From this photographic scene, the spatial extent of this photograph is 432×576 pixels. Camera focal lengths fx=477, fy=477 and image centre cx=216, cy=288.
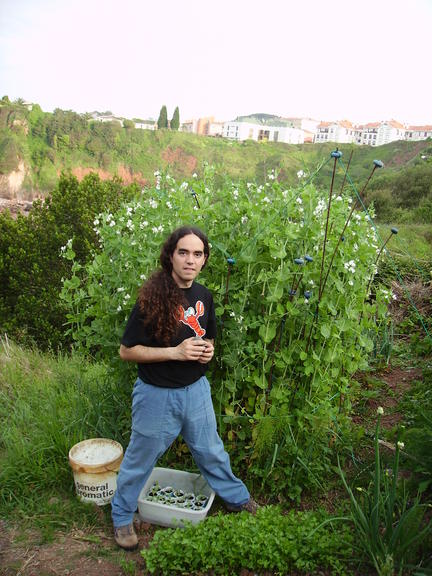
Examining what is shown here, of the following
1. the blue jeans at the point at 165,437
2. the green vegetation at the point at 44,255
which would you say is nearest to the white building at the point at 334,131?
the green vegetation at the point at 44,255

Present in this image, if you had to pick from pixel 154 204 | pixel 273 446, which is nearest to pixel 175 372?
pixel 273 446

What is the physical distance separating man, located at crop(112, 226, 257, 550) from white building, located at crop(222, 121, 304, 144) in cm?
9522

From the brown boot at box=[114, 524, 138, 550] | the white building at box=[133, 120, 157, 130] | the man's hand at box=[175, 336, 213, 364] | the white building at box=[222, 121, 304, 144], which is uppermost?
the white building at box=[222, 121, 304, 144]

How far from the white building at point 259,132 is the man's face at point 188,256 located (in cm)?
9522

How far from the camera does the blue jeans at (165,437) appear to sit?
2453 mm

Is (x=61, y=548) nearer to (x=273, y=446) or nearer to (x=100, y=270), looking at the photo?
(x=273, y=446)

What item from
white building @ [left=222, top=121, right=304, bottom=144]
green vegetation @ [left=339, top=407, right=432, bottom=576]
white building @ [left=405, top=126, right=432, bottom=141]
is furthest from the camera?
white building @ [left=222, top=121, right=304, bottom=144]

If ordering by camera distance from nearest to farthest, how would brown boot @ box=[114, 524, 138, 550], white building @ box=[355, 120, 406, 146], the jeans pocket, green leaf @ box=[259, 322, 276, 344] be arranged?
the jeans pocket
brown boot @ box=[114, 524, 138, 550]
green leaf @ box=[259, 322, 276, 344]
white building @ box=[355, 120, 406, 146]

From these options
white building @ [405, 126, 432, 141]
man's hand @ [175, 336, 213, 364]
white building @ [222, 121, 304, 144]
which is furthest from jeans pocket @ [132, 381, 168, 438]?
white building @ [222, 121, 304, 144]

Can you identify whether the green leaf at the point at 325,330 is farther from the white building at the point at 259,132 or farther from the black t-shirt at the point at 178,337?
the white building at the point at 259,132

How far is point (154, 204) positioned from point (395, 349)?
3179mm

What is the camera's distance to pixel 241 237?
2.96m

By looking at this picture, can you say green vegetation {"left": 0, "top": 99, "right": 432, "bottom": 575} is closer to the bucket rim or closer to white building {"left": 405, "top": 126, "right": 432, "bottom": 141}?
the bucket rim

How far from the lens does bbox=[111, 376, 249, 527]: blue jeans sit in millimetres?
2453
